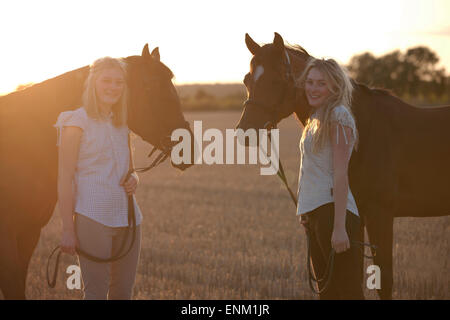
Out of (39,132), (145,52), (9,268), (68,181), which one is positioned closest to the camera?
(68,181)

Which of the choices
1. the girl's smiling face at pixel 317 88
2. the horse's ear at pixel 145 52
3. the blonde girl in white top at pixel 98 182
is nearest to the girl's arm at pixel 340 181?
the girl's smiling face at pixel 317 88

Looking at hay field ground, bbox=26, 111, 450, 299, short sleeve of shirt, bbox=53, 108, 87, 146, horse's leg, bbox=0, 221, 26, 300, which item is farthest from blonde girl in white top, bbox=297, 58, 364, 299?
hay field ground, bbox=26, 111, 450, 299

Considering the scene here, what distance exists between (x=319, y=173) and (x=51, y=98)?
214cm

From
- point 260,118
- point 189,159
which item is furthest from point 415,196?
→ point 189,159

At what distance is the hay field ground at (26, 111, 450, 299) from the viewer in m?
5.82

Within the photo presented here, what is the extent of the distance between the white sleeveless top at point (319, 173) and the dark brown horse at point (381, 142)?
935mm

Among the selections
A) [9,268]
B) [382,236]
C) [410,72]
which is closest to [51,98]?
[9,268]

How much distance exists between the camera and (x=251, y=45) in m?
4.50

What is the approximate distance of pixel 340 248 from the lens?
311cm

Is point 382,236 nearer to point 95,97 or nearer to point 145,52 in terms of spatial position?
point 145,52

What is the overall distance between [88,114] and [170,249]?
183 inches

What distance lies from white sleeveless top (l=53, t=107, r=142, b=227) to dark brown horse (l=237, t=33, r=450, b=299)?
4.69 feet

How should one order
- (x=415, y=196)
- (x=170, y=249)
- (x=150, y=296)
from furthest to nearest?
(x=170, y=249)
(x=150, y=296)
(x=415, y=196)

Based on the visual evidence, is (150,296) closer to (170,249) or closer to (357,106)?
(170,249)
